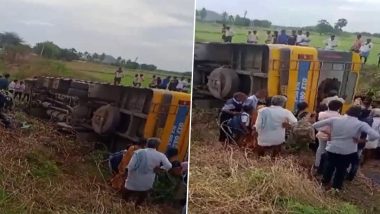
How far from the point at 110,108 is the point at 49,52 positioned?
36cm

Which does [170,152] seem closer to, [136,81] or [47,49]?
[136,81]

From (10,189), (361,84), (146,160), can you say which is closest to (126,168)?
(146,160)

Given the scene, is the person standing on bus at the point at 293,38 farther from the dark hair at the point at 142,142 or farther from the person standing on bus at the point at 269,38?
the dark hair at the point at 142,142

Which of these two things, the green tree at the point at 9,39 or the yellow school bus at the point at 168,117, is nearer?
the green tree at the point at 9,39

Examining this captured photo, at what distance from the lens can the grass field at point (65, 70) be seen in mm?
2387

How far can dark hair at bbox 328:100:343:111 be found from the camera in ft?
9.02

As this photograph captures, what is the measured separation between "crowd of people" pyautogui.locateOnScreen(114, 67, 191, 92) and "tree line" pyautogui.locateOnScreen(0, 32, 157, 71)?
0.06m

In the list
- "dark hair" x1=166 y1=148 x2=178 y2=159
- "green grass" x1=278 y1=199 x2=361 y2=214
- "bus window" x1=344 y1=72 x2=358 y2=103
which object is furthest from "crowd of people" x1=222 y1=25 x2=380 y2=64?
"green grass" x1=278 y1=199 x2=361 y2=214

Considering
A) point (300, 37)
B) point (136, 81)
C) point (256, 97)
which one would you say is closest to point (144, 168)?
point (136, 81)

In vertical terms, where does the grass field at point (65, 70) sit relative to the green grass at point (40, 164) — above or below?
above

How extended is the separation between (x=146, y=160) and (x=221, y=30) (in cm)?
70

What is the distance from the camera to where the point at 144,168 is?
101 inches

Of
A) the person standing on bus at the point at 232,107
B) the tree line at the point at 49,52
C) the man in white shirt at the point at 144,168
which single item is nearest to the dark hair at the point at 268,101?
the person standing on bus at the point at 232,107

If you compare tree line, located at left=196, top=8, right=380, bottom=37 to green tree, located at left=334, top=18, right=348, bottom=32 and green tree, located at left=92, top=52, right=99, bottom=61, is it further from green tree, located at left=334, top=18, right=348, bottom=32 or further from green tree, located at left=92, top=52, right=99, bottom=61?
green tree, located at left=92, top=52, right=99, bottom=61
